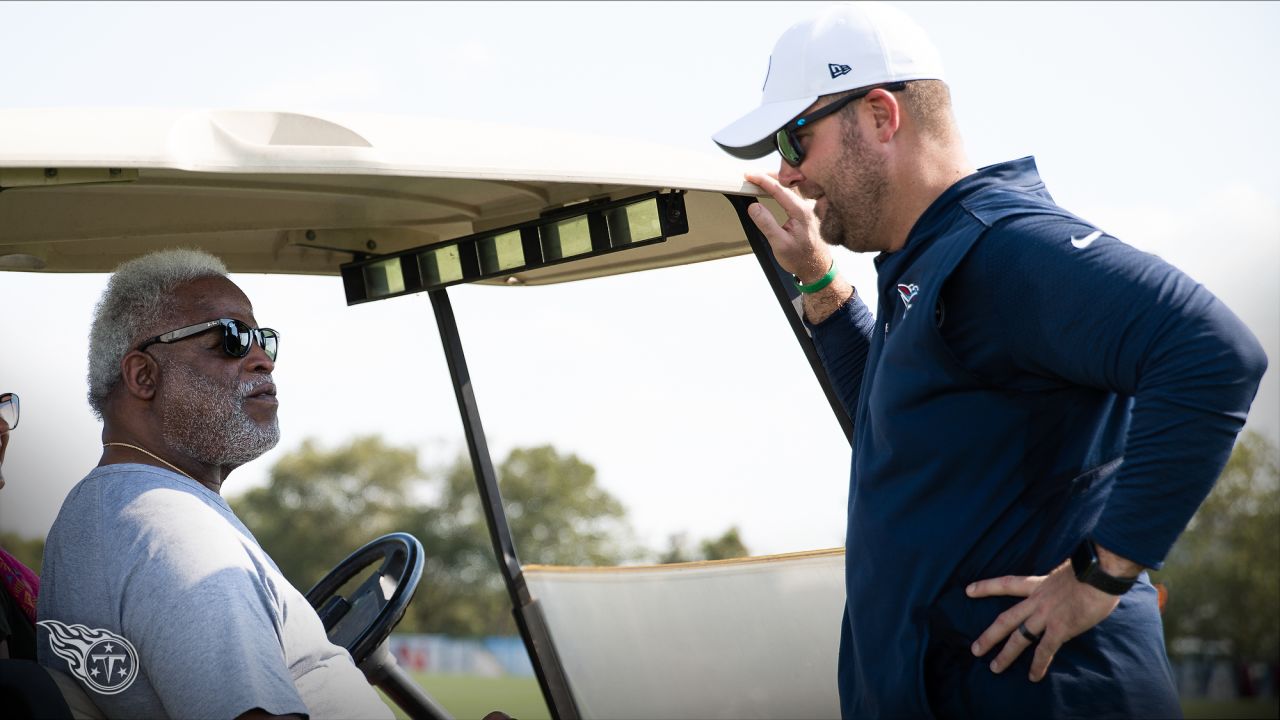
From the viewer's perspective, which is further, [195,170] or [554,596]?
[554,596]

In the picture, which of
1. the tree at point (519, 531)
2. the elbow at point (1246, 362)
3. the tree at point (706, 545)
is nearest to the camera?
the elbow at point (1246, 362)

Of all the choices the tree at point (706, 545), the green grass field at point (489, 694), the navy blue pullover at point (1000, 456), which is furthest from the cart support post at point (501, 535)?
the tree at point (706, 545)

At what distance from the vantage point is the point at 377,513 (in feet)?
197

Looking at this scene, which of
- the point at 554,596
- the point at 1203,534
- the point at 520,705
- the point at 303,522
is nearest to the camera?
the point at 554,596

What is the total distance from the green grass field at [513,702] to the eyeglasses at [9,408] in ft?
69.5

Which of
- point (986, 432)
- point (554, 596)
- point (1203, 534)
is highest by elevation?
point (986, 432)

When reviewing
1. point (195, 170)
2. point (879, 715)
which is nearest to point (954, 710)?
point (879, 715)

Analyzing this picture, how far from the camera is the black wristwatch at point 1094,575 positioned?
1.83 meters

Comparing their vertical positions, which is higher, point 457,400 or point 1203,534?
point 457,400

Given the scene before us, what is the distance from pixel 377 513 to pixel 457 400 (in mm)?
57931

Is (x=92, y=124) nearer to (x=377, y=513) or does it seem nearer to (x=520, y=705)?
(x=520, y=705)

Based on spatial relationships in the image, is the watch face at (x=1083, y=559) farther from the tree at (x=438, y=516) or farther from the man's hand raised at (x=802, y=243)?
the tree at (x=438, y=516)

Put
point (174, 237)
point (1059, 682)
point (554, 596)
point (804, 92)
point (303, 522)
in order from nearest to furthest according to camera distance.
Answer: point (1059, 682) < point (804, 92) < point (174, 237) < point (554, 596) < point (303, 522)

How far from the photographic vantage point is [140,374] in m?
2.77
